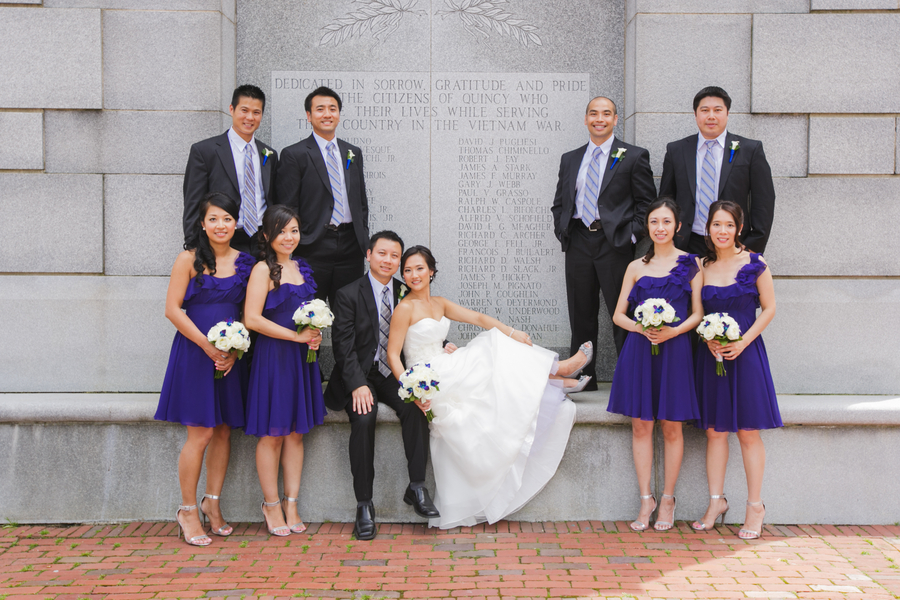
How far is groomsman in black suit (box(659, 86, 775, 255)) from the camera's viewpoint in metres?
5.14

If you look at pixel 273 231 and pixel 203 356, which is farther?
pixel 273 231

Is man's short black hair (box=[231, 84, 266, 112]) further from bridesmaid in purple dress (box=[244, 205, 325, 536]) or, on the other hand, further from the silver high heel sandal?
the silver high heel sandal

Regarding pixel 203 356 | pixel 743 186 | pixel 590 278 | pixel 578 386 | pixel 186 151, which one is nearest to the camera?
pixel 203 356

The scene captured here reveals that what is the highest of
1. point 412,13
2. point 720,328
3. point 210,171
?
point 412,13

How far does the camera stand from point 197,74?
228 inches

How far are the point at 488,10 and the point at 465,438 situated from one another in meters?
4.16

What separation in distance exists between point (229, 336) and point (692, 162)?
143 inches

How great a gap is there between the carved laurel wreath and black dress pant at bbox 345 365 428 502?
360 centimetres

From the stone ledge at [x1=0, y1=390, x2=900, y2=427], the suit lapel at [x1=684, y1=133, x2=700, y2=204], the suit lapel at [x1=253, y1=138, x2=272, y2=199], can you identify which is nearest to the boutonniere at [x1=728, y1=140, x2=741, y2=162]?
the suit lapel at [x1=684, y1=133, x2=700, y2=204]

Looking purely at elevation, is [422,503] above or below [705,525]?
above

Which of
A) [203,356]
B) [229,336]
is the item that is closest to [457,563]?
[229,336]

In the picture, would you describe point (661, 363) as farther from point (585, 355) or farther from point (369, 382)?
point (369, 382)

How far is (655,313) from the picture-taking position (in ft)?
14.2

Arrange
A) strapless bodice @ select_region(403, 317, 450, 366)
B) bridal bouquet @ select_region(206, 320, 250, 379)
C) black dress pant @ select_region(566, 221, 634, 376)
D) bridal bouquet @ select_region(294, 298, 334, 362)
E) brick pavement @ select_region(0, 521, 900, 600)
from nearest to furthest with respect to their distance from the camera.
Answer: brick pavement @ select_region(0, 521, 900, 600) → bridal bouquet @ select_region(206, 320, 250, 379) → bridal bouquet @ select_region(294, 298, 334, 362) → strapless bodice @ select_region(403, 317, 450, 366) → black dress pant @ select_region(566, 221, 634, 376)
